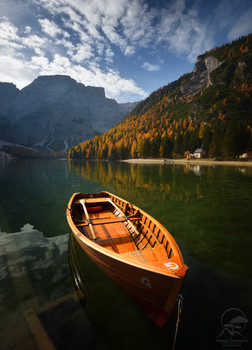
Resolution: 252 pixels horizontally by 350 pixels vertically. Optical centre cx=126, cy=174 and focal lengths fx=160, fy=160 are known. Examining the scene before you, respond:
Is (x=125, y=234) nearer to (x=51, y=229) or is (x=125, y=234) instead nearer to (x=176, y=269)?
(x=176, y=269)

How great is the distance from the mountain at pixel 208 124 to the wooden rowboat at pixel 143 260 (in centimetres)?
7282

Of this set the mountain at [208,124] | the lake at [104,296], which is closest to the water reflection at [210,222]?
the lake at [104,296]

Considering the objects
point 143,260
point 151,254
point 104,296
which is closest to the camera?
point 104,296

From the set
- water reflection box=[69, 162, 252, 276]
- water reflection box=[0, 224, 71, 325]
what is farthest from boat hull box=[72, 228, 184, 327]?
water reflection box=[69, 162, 252, 276]

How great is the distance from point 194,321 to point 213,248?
15.2ft

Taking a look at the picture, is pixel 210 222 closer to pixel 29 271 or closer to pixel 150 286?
pixel 150 286

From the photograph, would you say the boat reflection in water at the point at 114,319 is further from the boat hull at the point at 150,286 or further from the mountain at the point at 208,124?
the mountain at the point at 208,124

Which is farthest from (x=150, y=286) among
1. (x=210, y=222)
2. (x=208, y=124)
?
(x=208, y=124)

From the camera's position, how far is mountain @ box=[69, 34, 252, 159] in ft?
243

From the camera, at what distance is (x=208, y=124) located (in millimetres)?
124562

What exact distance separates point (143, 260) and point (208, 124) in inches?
5550

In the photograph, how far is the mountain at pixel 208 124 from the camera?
2913 inches

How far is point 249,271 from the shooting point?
22.7ft

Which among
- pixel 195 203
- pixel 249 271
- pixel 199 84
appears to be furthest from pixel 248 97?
pixel 249 271
